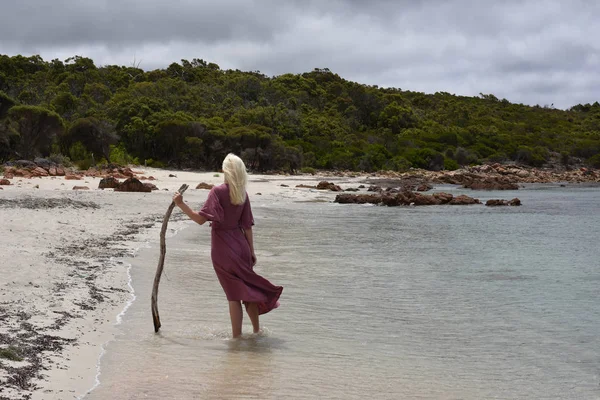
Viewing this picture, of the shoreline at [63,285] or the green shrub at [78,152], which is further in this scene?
the green shrub at [78,152]

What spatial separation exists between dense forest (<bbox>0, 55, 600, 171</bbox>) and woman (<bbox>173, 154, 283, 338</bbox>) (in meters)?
28.7

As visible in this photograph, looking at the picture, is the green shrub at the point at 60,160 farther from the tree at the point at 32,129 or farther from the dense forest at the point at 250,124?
the tree at the point at 32,129

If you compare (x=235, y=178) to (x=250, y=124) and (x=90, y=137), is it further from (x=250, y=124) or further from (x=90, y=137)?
(x=250, y=124)

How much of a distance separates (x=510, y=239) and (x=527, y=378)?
12.9m

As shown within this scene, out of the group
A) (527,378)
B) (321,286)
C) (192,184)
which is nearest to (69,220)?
(321,286)

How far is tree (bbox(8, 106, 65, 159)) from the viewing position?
34.6 meters

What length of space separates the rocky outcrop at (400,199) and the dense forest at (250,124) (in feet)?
42.8

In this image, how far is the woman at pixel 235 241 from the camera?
6504 mm

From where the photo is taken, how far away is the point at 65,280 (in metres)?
8.38

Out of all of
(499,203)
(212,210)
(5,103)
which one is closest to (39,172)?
(5,103)

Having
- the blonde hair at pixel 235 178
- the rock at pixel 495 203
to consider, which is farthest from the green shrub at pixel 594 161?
the blonde hair at pixel 235 178

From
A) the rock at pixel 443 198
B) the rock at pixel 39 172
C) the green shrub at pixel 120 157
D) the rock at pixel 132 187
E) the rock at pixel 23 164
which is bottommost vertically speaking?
the rock at pixel 443 198

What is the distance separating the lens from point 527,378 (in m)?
6.17

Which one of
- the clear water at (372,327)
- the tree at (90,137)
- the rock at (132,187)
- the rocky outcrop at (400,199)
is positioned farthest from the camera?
the tree at (90,137)
